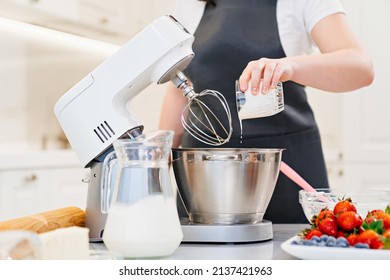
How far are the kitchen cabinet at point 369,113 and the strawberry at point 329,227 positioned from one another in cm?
205

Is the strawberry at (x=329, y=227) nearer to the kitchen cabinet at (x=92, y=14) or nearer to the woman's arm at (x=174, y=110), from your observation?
the woman's arm at (x=174, y=110)

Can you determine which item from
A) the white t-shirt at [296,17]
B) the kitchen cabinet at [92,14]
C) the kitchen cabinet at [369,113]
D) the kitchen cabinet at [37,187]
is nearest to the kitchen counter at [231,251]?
the white t-shirt at [296,17]

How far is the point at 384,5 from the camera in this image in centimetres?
274

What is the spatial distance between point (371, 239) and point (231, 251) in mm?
205

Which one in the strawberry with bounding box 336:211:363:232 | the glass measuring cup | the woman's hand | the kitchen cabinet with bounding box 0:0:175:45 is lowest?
the strawberry with bounding box 336:211:363:232

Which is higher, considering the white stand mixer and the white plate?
the white stand mixer

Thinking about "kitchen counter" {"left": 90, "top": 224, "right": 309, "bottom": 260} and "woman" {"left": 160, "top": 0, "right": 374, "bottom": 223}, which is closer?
"kitchen counter" {"left": 90, "top": 224, "right": 309, "bottom": 260}

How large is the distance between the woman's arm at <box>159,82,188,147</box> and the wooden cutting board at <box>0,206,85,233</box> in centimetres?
54

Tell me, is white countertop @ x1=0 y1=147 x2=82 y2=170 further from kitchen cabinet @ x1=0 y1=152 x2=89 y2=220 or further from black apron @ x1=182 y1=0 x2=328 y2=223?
black apron @ x1=182 y1=0 x2=328 y2=223

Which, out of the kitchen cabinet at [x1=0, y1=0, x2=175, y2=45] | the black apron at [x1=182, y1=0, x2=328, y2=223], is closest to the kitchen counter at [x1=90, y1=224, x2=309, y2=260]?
the black apron at [x1=182, y1=0, x2=328, y2=223]

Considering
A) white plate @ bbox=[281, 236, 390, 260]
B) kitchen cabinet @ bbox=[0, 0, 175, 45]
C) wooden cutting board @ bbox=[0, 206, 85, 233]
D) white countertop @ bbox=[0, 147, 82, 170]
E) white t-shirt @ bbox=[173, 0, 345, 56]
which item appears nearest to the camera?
white plate @ bbox=[281, 236, 390, 260]

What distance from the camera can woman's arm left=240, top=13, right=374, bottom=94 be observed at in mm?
913

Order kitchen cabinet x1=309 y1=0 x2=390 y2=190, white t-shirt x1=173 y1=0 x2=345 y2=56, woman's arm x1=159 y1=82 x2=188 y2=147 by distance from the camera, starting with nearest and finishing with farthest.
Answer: white t-shirt x1=173 y1=0 x2=345 y2=56, woman's arm x1=159 y1=82 x2=188 y2=147, kitchen cabinet x1=309 y1=0 x2=390 y2=190
